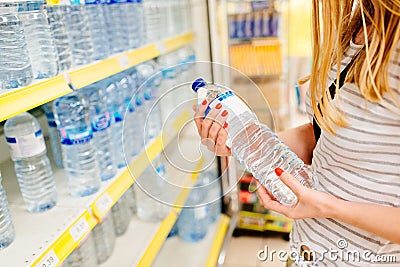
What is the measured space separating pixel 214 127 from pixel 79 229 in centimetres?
55

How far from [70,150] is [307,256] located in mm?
959

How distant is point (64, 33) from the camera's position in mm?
1400

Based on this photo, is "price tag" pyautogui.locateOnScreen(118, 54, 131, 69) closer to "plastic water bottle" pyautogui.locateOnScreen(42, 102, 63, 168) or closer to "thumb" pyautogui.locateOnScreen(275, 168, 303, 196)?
"plastic water bottle" pyautogui.locateOnScreen(42, 102, 63, 168)

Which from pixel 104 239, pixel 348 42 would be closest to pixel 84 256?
pixel 104 239

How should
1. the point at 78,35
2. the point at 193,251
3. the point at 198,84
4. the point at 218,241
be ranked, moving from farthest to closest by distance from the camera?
1. the point at 218,241
2. the point at 193,251
3. the point at 78,35
4. the point at 198,84

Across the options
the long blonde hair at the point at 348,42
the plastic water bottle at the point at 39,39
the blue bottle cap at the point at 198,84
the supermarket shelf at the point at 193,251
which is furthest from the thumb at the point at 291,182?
the supermarket shelf at the point at 193,251

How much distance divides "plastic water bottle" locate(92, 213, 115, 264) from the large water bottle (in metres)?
0.31

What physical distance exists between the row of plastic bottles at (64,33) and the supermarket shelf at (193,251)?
4.12 feet

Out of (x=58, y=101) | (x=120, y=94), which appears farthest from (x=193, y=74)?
(x=58, y=101)

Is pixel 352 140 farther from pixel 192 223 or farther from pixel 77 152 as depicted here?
pixel 192 223

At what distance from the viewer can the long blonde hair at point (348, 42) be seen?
→ 0.82m

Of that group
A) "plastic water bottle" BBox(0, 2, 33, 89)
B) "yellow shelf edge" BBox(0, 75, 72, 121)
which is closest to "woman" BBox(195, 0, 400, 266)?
"yellow shelf edge" BBox(0, 75, 72, 121)

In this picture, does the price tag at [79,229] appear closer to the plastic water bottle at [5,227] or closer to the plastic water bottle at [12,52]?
the plastic water bottle at [5,227]

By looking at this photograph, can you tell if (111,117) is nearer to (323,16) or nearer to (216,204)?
(323,16)
